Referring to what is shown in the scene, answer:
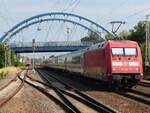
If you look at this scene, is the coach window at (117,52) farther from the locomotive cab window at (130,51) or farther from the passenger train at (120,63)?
the locomotive cab window at (130,51)

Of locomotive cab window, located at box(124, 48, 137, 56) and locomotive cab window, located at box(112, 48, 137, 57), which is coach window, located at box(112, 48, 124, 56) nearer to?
locomotive cab window, located at box(112, 48, 137, 57)

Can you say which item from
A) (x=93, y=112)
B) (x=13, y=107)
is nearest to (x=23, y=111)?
(x=13, y=107)

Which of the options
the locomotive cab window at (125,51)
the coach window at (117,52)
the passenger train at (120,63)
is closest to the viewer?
the passenger train at (120,63)

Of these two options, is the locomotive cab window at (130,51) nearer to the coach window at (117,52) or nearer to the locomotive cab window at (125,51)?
the locomotive cab window at (125,51)

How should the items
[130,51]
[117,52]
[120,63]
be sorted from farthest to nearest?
[130,51], [117,52], [120,63]

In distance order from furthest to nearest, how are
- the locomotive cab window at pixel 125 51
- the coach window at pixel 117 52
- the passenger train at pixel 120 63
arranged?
1. the locomotive cab window at pixel 125 51
2. the coach window at pixel 117 52
3. the passenger train at pixel 120 63

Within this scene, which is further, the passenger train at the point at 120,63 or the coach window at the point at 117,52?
the coach window at the point at 117,52

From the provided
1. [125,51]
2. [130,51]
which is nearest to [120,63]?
[125,51]

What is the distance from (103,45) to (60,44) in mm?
108031

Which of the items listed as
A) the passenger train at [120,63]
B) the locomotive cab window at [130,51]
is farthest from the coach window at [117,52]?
the locomotive cab window at [130,51]

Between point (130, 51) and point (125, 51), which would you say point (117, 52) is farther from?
point (130, 51)

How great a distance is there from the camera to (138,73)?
88.6 ft

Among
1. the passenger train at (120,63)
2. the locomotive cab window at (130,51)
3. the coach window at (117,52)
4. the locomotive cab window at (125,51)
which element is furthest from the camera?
the locomotive cab window at (130,51)

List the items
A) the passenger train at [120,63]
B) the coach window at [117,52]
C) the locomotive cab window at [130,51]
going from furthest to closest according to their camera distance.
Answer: the locomotive cab window at [130,51], the coach window at [117,52], the passenger train at [120,63]
